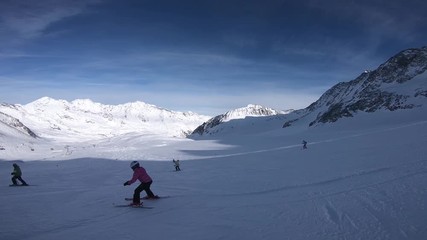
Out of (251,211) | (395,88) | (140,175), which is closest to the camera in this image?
(251,211)

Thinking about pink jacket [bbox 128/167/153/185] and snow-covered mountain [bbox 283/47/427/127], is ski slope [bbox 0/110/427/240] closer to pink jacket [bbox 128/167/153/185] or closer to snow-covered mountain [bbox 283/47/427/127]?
pink jacket [bbox 128/167/153/185]

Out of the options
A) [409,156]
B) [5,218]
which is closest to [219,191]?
[5,218]

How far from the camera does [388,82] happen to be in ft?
283

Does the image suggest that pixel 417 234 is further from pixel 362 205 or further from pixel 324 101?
pixel 324 101

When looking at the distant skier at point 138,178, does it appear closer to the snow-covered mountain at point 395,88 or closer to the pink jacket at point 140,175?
the pink jacket at point 140,175

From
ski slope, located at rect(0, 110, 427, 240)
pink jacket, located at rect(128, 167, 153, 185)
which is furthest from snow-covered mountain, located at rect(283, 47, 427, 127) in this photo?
pink jacket, located at rect(128, 167, 153, 185)

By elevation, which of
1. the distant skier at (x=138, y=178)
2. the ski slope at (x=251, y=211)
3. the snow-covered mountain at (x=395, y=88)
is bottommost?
the ski slope at (x=251, y=211)

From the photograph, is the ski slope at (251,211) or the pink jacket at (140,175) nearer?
the ski slope at (251,211)

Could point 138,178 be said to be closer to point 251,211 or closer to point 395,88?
point 251,211

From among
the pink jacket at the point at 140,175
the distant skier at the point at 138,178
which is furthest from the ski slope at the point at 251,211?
the pink jacket at the point at 140,175

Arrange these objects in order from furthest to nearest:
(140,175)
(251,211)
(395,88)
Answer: (395,88)
(140,175)
(251,211)

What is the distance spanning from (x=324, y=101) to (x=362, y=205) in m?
139

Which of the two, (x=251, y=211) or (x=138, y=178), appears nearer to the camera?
(x=251, y=211)

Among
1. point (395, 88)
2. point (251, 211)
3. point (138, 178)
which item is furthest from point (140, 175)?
point (395, 88)
